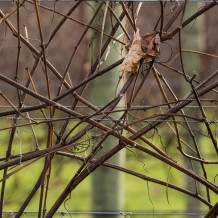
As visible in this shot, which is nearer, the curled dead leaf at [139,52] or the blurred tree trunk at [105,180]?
the curled dead leaf at [139,52]

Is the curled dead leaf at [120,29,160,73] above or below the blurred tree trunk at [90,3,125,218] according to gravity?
below

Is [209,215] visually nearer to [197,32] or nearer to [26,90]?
[26,90]

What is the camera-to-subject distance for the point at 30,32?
7.29m

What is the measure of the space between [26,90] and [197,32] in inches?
138

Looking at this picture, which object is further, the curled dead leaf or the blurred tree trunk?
the blurred tree trunk

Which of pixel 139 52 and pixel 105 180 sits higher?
pixel 105 180

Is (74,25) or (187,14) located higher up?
(74,25)

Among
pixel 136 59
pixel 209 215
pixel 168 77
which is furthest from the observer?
pixel 168 77

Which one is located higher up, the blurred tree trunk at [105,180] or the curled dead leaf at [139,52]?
the blurred tree trunk at [105,180]

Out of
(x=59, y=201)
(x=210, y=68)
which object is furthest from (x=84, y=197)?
(x=59, y=201)

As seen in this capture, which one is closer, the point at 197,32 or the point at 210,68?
the point at 197,32

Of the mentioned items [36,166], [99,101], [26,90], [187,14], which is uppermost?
[36,166]

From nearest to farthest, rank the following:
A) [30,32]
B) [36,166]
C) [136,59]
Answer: [136,59] → [30,32] → [36,166]

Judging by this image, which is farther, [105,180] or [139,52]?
[105,180]
